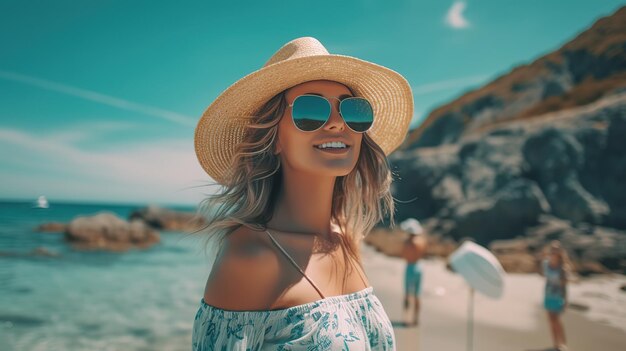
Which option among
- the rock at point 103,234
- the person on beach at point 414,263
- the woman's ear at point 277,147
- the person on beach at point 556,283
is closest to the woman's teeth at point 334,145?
the woman's ear at point 277,147

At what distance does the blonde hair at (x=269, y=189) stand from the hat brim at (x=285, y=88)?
0.32 feet

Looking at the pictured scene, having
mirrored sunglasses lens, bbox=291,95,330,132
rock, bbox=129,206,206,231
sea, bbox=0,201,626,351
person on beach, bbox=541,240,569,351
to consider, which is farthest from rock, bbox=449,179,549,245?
rock, bbox=129,206,206,231

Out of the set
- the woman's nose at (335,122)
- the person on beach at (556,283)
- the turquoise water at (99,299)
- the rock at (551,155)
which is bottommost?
the turquoise water at (99,299)

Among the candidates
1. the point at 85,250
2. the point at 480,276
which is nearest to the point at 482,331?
the point at 480,276

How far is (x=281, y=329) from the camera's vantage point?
1.38m

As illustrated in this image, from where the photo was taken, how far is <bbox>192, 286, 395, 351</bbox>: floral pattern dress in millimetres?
1345

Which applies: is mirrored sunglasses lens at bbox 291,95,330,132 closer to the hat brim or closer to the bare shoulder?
the hat brim

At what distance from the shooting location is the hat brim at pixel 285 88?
5.45 ft

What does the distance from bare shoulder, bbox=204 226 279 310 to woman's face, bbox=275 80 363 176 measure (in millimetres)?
397

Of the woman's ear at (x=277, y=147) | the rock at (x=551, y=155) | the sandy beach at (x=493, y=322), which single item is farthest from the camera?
the rock at (x=551, y=155)

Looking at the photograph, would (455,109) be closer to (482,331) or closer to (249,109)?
(482,331)

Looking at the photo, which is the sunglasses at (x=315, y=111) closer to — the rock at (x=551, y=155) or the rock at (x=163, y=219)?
the rock at (x=551, y=155)

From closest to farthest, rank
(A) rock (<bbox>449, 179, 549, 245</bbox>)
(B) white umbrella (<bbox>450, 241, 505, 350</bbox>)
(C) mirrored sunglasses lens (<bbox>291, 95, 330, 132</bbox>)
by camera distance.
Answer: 1. (C) mirrored sunglasses lens (<bbox>291, 95, 330, 132</bbox>)
2. (B) white umbrella (<bbox>450, 241, 505, 350</bbox>)
3. (A) rock (<bbox>449, 179, 549, 245</bbox>)

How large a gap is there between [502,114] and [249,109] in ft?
162
